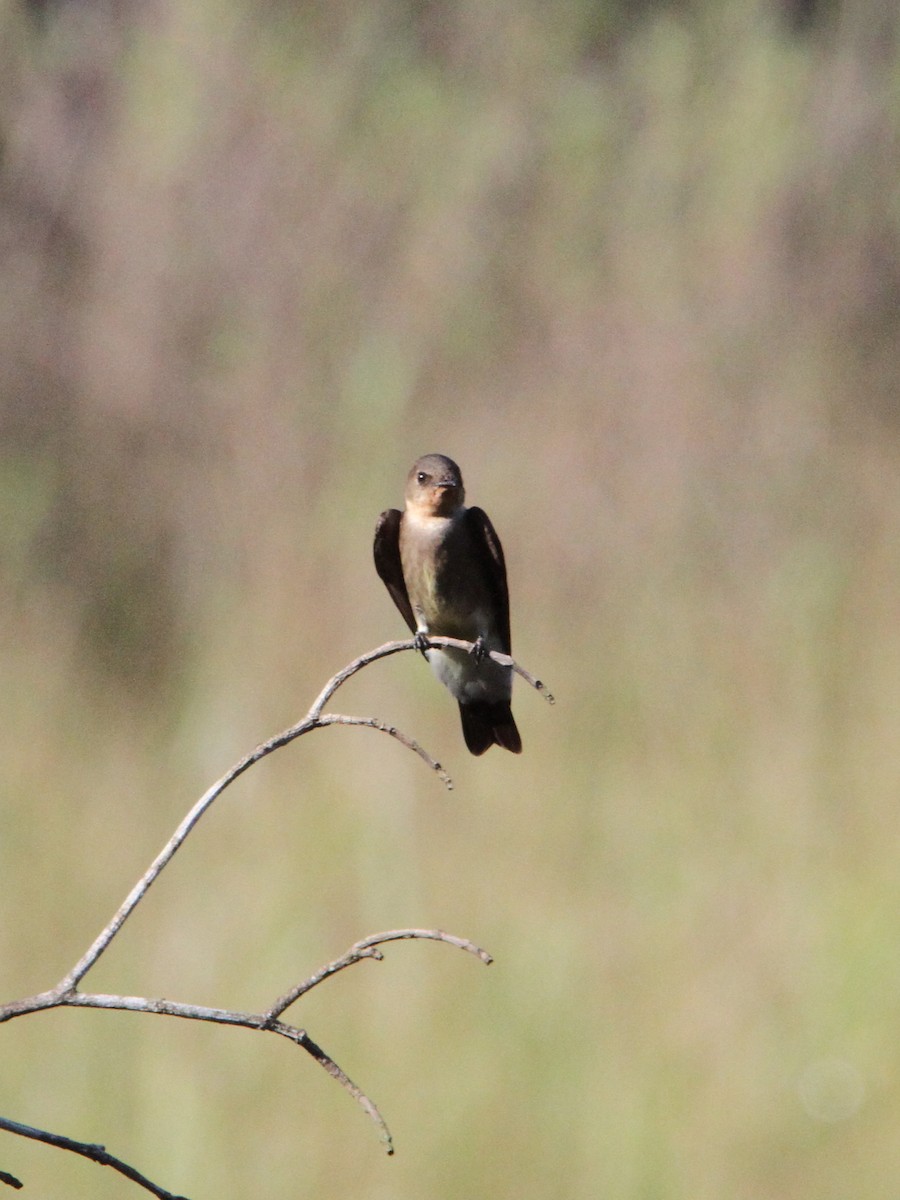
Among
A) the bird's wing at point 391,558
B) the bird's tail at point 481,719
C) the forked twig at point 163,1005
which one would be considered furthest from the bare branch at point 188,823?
the bird's wing at point 391,558

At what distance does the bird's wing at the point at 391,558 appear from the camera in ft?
6.27

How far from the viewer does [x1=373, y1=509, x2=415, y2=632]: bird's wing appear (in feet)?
6.27

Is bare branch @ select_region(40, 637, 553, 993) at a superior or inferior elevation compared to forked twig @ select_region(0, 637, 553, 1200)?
superior

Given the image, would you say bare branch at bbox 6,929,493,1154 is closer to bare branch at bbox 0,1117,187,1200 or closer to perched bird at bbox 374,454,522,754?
bare branch at bbox 0,1117,187,1200

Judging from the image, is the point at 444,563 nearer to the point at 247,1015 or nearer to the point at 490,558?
the point at 490,558

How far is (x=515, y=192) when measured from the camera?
14.0 feet

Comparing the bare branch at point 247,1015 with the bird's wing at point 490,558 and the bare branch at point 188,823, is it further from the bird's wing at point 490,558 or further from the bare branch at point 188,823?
the bird's wing at point 490,558

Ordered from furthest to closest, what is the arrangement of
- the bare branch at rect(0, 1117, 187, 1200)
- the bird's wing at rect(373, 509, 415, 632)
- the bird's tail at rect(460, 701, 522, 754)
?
1. the bird's wing at rect(373, 509, 415, 632)
2. the bird's tail at rect(460, 701, 522, 754)
3. the bare branch at rect(0, 1117, 187, 1200)

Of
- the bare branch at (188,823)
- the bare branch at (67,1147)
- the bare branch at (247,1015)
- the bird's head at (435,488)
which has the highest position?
the bird's head at (435,488)

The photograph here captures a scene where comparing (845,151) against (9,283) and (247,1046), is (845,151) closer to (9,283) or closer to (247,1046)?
(9,283)

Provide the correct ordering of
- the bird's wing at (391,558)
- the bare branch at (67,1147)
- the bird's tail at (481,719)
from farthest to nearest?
the bird's wing at (391,558), the bird's tail at (481,719), the bare branch at (67,1147)

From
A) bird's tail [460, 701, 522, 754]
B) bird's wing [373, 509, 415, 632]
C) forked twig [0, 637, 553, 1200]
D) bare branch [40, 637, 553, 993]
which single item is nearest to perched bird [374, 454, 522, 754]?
bird's wing [373, 509, 415, 632]

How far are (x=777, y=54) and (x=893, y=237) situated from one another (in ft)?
2.32

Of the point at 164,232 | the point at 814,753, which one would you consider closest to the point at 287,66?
the point at 164,232
